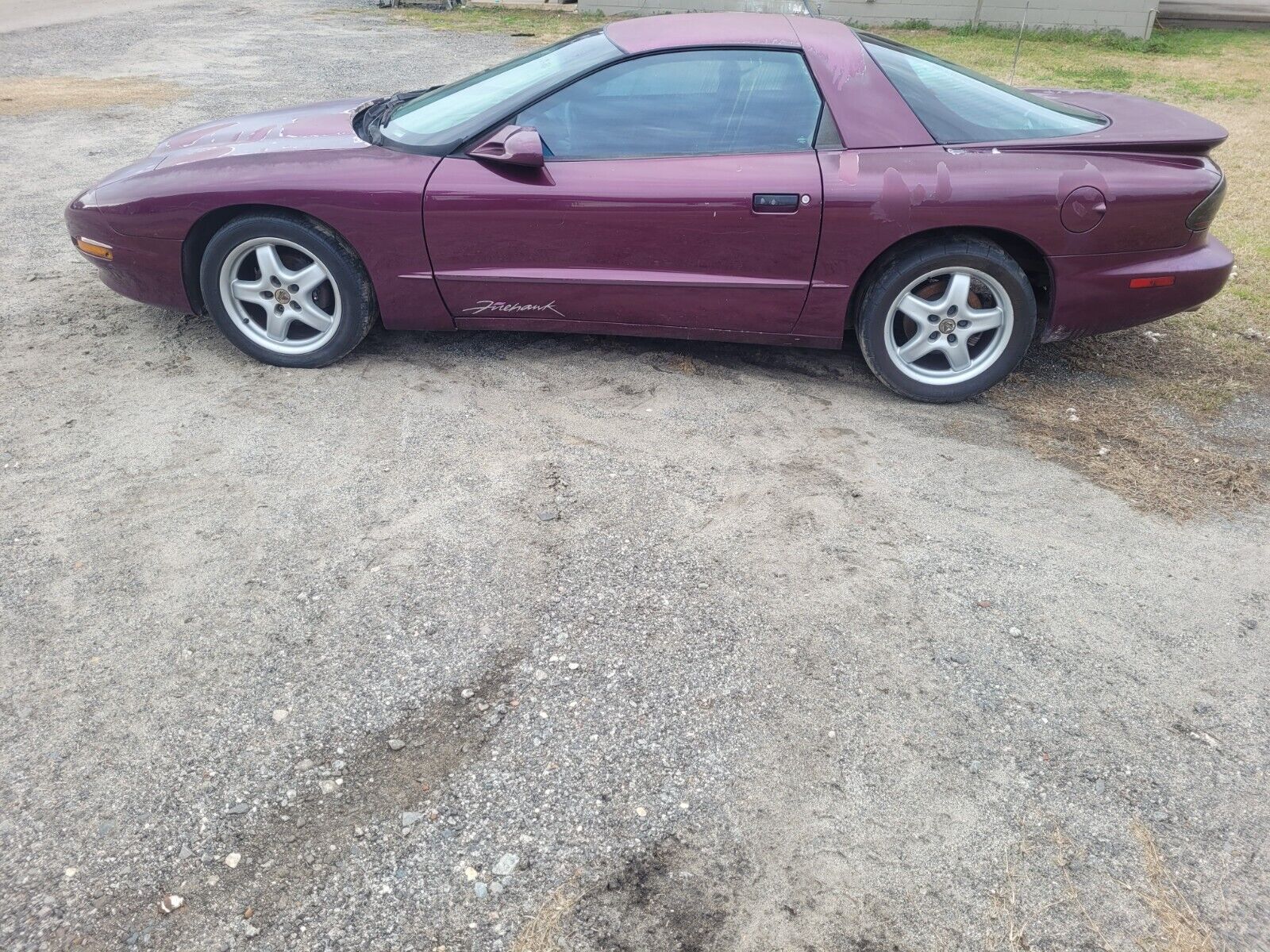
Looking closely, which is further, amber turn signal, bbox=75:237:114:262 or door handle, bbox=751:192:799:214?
amber turn signal, bbox=75:237:114:262

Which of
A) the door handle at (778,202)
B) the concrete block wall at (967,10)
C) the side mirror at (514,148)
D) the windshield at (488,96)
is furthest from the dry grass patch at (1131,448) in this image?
the concrete block wall at (967,10)

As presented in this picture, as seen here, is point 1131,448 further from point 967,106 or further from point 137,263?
point 137,263

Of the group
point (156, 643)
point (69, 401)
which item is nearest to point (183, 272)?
point (69, 401)

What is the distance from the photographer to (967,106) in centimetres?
428

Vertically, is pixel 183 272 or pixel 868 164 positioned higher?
pixel 868 164

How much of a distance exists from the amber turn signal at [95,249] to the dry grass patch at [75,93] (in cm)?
585

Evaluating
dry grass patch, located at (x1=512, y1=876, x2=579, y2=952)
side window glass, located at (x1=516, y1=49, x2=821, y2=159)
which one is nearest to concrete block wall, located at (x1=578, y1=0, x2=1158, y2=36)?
side window glass, located at (x1=516, y1=49, x2=821, y2=159)

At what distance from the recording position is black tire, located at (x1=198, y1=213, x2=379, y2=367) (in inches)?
168

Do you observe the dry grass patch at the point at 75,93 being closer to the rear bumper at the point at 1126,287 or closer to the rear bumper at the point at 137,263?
the rear bumper at the point at 137,263

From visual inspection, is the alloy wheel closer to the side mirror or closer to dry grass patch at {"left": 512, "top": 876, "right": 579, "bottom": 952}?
the side mirror

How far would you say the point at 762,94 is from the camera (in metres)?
4.21

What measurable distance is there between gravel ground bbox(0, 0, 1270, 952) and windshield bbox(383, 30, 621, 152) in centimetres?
103

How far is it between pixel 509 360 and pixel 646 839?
2779mm

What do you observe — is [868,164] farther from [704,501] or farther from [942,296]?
[704,501]
